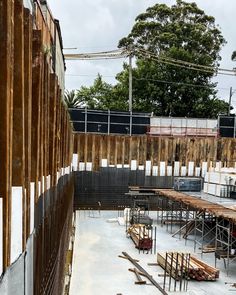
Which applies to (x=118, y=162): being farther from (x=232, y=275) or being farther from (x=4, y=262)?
(x=4, y=262)

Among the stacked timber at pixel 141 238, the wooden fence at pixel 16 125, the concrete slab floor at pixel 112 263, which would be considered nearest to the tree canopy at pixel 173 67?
the concrete slab floor at pixel 112 263

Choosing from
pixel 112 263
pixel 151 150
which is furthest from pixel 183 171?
pixel 112 263

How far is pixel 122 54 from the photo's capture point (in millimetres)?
41125

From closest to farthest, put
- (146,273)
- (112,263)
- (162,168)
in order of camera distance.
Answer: (146,273)
(112,263)
(162,168)

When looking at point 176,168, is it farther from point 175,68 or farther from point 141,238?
point 175,68

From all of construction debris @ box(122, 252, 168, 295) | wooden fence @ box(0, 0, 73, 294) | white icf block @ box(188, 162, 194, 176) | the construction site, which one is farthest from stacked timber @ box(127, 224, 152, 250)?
wooden fence @ box(0, 0, 73, 294)

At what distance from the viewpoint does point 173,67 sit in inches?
1609

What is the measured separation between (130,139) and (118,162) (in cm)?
162

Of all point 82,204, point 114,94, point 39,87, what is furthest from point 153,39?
point 39,87

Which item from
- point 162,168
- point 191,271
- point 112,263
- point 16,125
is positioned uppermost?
point 16,125

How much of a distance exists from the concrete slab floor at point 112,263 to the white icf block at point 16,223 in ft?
28.3

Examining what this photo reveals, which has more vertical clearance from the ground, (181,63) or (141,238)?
(181,63)

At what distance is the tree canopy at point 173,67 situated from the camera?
1597 inches

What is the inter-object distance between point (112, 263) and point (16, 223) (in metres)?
11.7
